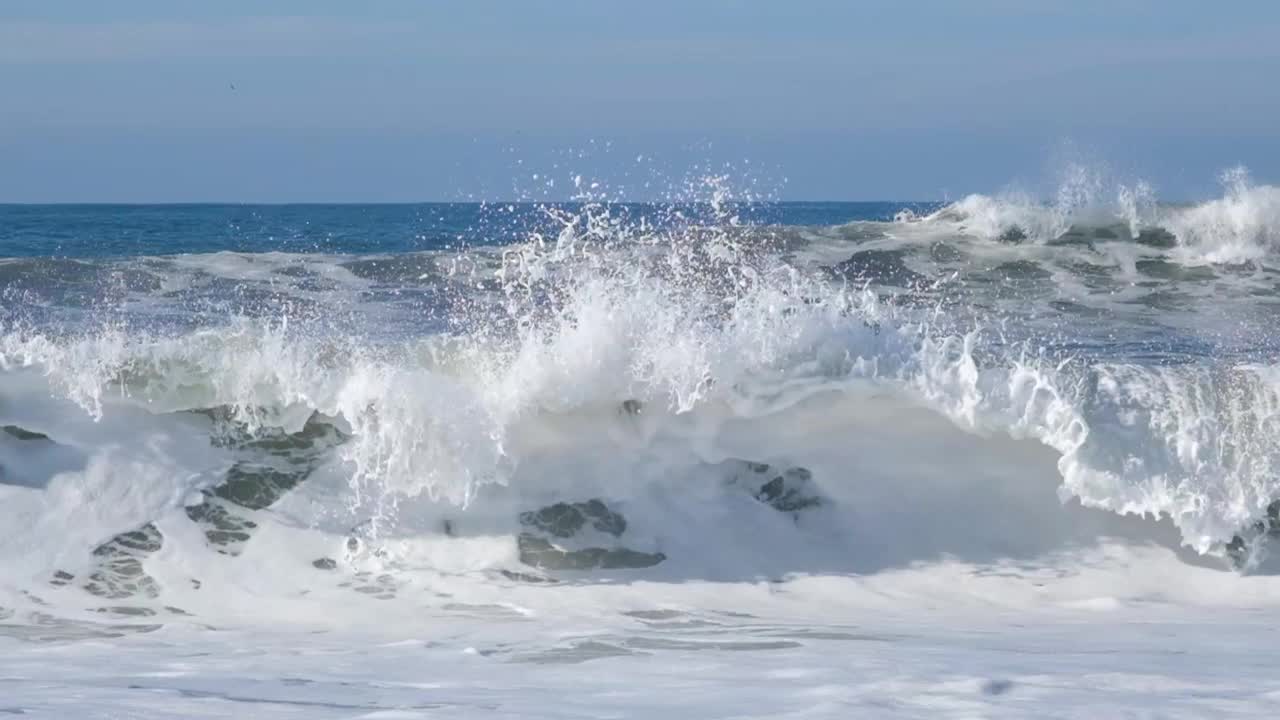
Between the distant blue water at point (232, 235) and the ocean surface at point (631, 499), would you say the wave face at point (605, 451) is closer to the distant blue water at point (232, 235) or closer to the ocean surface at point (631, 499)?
the ocean surface at point (631, 499)

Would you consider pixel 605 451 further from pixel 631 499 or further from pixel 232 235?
pixel 232 235

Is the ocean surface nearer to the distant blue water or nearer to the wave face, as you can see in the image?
the wave face

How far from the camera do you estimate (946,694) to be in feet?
12.5

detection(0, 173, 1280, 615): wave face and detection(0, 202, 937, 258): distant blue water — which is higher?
detection(0, 202, 937, 258): distant blue water

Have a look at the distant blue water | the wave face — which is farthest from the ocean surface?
the distant blue water

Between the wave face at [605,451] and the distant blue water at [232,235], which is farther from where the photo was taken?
the distant blue water at [232,235]

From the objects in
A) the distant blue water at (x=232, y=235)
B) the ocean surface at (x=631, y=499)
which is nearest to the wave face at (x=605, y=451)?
the ocean surface at (x=631, y=499)

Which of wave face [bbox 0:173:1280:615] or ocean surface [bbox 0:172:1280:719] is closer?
ocean surface [bbox 0:172:1280:719]

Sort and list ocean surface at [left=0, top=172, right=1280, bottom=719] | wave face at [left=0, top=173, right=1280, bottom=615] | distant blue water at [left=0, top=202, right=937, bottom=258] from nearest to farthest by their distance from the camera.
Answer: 1. ocean surface at [left=0, top=172, right=1280, bottom=719]
2. wave face at [left=0, top=173, right=1280, bottom=615]
3. distant blue water at [left=0, top=202, right=937, bottom=258]

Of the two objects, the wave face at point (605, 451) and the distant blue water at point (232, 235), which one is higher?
the distant blue water at point (232, 235)

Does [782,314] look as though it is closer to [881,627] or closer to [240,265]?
[881,627]

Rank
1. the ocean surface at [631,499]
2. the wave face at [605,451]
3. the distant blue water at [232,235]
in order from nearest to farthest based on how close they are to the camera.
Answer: the ocean surface at [631,499] → the wave face at [605,451] → the distant blue water at [232,235]

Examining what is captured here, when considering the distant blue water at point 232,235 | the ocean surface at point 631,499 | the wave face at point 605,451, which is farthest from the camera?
the distant blue water at point 232,235

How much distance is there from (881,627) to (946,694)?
132 cm
